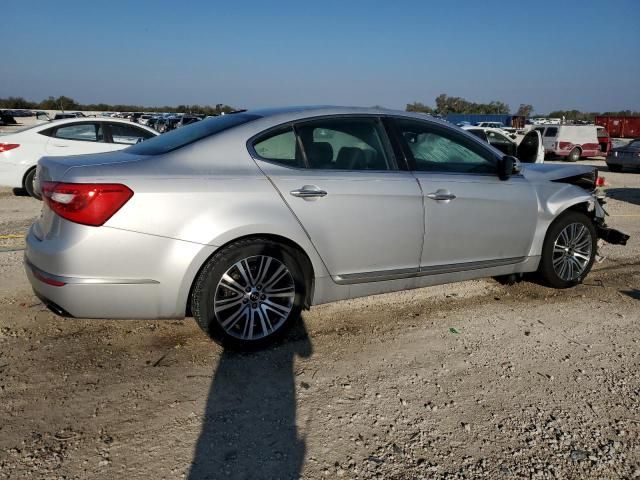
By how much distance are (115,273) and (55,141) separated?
793 centimetres

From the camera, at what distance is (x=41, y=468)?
2293mm

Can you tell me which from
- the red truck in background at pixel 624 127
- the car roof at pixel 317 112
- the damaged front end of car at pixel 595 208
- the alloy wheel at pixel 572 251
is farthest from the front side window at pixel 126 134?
the red truck in background at pixel 624 127

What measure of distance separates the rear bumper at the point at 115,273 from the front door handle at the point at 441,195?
1674mm

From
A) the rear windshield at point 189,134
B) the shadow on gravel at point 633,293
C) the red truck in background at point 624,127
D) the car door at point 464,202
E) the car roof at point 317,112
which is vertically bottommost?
the shadow on gravel at point 633,293

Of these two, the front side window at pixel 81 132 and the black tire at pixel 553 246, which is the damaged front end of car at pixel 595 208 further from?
the front side window at pixel 81 132

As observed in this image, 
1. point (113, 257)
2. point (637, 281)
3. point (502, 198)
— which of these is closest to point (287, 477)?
point (113, 257)

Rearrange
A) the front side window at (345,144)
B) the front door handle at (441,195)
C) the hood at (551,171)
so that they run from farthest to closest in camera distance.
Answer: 1. the hood at (551,171)
2. the front door handle at (441,195)
3. the front side window at (345,144)

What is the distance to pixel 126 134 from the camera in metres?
10.3

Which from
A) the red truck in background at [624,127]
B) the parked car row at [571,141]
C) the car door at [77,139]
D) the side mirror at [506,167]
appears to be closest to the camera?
the side mirror at [506,167]

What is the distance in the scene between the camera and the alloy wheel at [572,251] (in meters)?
4.66

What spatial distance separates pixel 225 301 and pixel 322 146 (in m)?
1.25

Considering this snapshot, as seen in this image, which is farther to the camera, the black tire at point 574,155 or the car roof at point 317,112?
the black tire at point 574,155

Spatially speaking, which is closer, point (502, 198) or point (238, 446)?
point (238, 446)

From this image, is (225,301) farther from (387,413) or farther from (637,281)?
(637,281)
